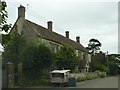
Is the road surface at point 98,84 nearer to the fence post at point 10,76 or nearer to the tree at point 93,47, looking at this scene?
the fence post at point 10,76

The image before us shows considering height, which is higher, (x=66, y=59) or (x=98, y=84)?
(x=66, y=59)

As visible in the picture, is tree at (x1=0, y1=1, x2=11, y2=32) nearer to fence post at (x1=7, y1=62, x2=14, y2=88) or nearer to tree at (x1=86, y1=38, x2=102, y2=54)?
fence post at (x1=7, y1=62, x2=14, y2=88)

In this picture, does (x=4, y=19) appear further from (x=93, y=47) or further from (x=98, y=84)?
(x=93, y=47)

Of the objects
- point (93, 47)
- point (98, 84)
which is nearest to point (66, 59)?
point (98, 84)

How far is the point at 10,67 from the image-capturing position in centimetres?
3428

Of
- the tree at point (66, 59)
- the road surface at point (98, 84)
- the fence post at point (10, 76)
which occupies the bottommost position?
the road surface at point (98, 84)

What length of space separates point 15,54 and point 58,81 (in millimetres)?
6423

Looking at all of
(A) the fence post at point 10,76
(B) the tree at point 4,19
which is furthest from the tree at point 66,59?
(B) the tree at point 4,19

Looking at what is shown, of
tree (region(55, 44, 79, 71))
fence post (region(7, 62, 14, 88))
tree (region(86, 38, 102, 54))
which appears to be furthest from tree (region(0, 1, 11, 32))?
tree (region(86, 38, 102, 54))

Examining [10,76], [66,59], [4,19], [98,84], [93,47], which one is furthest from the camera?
[93,47]

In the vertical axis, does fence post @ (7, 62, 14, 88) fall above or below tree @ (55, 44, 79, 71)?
below

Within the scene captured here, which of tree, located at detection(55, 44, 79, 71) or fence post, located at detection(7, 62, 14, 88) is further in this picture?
tree, located at detection(55, 44, 79, 71)

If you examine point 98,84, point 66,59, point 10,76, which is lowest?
point 98,84

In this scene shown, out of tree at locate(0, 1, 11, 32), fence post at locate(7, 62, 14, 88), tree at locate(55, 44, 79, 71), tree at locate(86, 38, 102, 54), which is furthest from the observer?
tree at locate(86, 38, 102, 54)
